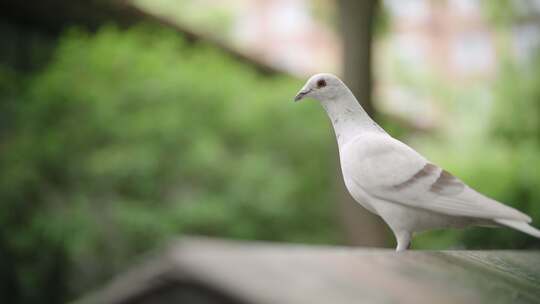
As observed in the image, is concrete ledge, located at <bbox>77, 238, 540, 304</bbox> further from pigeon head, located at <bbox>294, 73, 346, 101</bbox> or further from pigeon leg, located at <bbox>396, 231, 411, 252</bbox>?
pigeon head, located at <bbox>294, 73, 346, 101</bbox>

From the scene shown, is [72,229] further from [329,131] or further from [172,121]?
[329,131]

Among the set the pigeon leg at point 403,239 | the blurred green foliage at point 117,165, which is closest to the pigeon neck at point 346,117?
the pigeon leg at point 403,239

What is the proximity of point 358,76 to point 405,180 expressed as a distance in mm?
5722

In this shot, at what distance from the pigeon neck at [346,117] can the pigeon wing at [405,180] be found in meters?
0.10

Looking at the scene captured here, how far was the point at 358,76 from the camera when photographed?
307 inches

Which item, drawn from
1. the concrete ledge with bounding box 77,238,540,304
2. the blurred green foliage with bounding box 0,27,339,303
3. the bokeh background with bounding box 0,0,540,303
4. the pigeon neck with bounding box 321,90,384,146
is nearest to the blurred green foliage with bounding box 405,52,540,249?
the bokeh background with bounding box 0,0,540,303

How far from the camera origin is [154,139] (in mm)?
8523

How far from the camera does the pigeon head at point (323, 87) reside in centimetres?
238

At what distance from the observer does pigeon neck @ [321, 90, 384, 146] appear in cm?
242

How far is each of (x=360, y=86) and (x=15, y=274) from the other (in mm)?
5259

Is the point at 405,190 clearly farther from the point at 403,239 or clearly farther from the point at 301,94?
the point at 301,94

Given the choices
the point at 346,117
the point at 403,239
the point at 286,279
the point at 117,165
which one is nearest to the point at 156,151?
the point at 117,165

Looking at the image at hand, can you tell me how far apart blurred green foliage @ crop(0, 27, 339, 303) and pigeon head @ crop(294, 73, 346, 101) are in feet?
19.8

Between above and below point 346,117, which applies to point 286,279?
below
